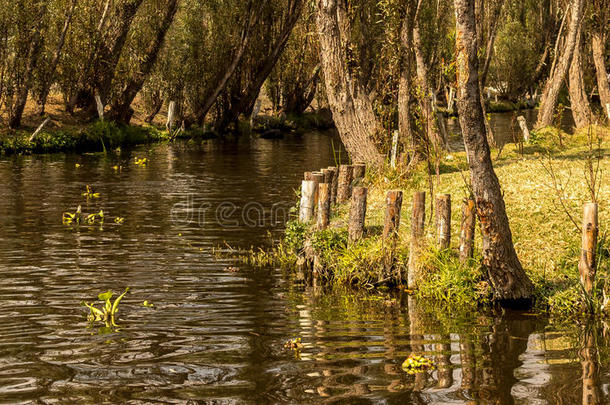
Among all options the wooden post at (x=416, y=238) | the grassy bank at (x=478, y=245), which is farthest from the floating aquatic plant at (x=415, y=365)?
the wooden post at (x=416, y=238)

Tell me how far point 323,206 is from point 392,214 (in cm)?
125

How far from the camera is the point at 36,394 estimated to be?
7121 mm

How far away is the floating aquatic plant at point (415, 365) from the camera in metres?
7.81

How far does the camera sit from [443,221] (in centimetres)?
1078

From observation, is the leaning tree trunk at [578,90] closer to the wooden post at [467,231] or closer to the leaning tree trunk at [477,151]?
the wooden post at [467,231]

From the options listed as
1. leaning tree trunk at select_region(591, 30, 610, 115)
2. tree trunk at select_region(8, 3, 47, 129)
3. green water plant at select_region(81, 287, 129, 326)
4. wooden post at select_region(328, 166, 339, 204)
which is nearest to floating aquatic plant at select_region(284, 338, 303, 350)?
green water plant at select_region(81, 287, 129, 326)

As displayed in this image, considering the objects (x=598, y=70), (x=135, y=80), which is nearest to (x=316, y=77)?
(x=135, y=80)

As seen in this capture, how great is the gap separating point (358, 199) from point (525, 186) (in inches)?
192

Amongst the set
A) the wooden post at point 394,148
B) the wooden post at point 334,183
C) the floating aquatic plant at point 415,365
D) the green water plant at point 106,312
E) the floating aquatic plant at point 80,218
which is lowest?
the floating aquatic plant at point 415,365

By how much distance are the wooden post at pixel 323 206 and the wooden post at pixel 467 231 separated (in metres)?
2.47

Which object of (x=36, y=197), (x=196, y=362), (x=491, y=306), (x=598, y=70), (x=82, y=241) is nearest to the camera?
(x=196, y=362)

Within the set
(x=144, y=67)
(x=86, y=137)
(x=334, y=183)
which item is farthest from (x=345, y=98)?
(x=144, y=67)

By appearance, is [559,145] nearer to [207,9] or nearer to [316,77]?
[207,9]

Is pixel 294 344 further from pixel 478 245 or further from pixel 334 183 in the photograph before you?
pixel 334 183
